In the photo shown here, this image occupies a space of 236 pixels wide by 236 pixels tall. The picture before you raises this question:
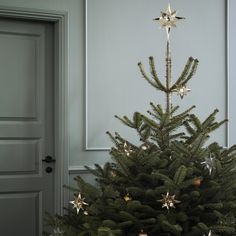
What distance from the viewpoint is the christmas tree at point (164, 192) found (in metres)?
2.01

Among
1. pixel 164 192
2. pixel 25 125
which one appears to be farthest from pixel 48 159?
pixel 164 192

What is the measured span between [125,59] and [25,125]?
856 mm

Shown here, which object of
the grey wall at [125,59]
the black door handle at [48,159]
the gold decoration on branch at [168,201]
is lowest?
the gold decoration on branch at [168,201]

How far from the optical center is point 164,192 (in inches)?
80.1

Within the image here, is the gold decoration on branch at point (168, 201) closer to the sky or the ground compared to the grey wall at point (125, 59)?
closer to the ground

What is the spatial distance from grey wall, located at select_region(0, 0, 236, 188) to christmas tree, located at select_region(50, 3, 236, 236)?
820mm

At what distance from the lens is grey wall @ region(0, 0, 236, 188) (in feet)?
10.1

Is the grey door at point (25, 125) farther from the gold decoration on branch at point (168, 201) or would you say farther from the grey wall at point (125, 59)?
the gold decoration on branch at point (168, 201)

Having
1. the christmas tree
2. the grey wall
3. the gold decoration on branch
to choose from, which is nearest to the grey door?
the grey wall

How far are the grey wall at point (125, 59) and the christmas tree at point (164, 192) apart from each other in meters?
0.82

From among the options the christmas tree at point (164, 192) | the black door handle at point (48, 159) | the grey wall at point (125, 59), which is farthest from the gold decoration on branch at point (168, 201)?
the black door handle at point (48, 159)

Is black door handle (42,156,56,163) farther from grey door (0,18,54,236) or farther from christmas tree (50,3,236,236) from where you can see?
christmas tree (50,3,236,236)

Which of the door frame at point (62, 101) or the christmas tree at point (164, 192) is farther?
the door frame at point (62, 101)

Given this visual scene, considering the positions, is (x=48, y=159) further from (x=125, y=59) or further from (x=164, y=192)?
(x=164, y=192)
